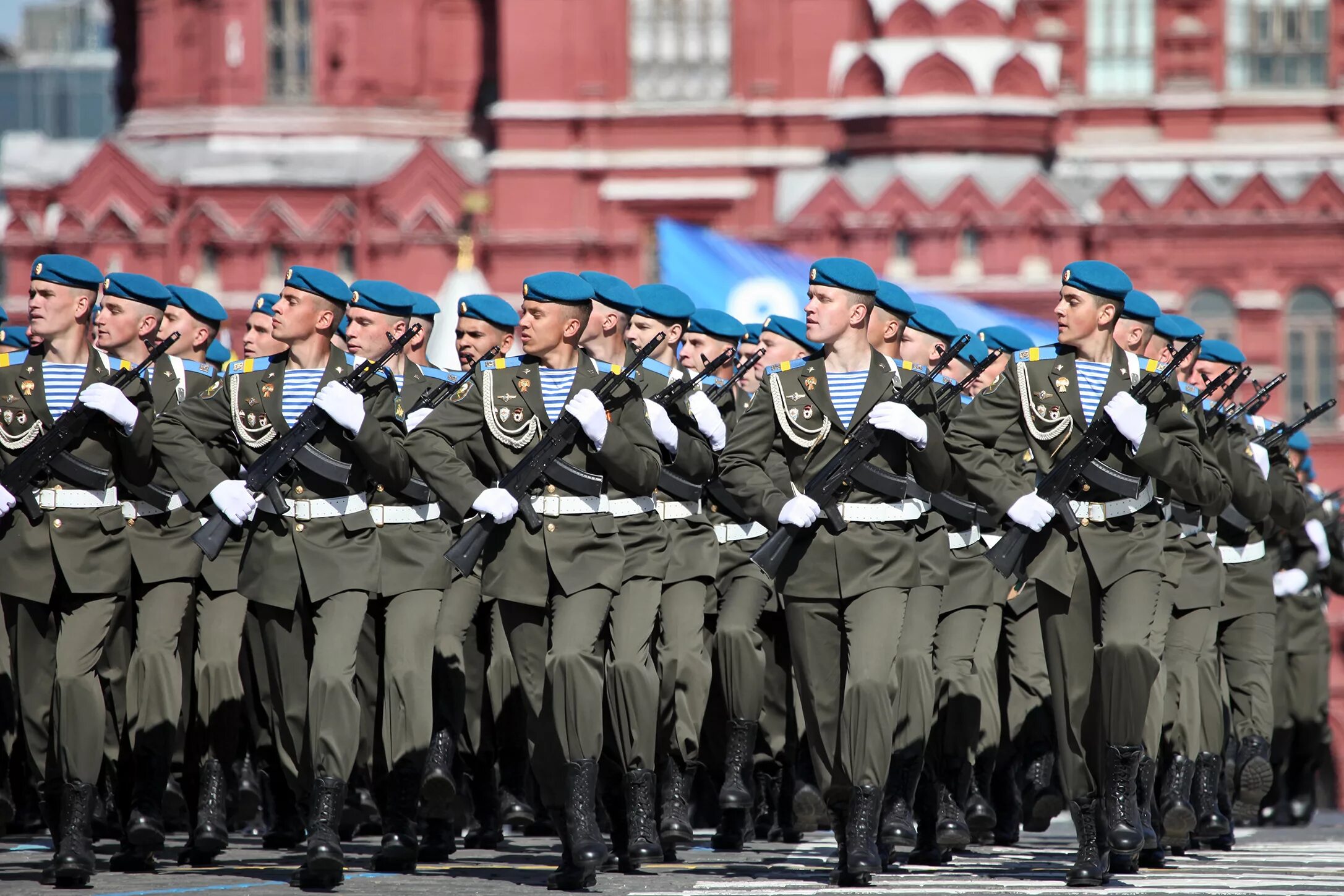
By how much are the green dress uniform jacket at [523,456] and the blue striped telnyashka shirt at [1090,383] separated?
1.34 meters

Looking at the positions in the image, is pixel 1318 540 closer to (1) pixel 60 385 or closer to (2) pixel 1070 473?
(2) pixel 1070 473

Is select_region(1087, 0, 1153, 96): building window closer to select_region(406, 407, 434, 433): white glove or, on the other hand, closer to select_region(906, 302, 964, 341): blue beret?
select_region(906, 302, 964, 341): blue beret

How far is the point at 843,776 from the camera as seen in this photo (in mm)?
8875

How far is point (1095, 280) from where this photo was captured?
30.2 ft

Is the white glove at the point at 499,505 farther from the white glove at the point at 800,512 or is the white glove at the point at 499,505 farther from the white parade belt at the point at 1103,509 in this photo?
the white parade belt at the point at 1103,509

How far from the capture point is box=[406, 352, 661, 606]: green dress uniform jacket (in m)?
9.02

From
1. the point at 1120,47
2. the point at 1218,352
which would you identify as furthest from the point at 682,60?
the point at 1218,352

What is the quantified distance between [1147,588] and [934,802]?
5.18 ft

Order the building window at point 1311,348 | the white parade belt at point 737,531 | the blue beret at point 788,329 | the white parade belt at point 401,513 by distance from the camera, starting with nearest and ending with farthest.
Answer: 1. the white parade belt at point 401,513
2. the white parade belt at point 737,531
3. the blue beret at point 788,329
4. the building window at point 1311,348

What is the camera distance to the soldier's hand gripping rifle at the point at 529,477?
9.05 m

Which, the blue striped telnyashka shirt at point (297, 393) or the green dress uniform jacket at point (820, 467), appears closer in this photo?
the green dress uniform jacket at point (820, 467)

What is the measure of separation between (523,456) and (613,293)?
921 mm

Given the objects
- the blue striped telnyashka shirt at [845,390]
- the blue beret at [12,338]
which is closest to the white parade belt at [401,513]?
the blue striped telnyashka shirt at [845,390]

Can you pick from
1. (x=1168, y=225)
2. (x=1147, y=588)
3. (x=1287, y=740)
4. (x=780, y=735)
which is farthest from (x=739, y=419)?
(x=1168, y=225)
